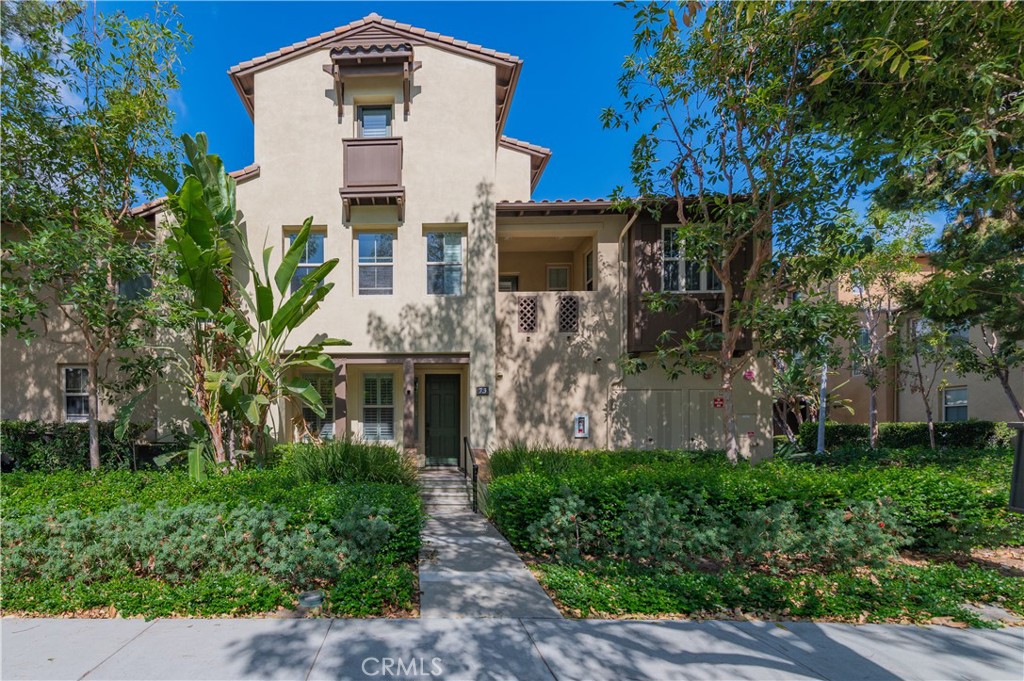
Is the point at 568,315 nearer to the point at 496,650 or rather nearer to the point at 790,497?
the point at 790,497

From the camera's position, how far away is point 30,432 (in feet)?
37.5

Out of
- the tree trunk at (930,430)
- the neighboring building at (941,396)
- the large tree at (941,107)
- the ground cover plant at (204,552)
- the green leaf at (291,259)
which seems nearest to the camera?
the ground cover plant at (204,552)

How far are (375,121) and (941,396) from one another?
23.2 metres

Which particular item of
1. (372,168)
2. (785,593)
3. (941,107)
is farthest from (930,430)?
(372,168)

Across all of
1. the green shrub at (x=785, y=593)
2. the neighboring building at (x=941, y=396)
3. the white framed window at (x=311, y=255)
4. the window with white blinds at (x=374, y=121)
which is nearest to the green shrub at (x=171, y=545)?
the green shrub at (x=785, y=593)

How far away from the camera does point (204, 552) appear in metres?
5.39

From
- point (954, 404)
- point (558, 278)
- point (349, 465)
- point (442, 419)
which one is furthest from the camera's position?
point (954, 404)

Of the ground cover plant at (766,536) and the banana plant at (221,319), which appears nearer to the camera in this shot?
the ground cover plant at (766,536)

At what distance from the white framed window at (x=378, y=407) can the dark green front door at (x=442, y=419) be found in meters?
0.94

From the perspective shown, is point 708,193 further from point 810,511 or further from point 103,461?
point 103,461

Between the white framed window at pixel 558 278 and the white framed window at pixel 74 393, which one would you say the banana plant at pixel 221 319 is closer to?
the white framed window at pixel 74 393

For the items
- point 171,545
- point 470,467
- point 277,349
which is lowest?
point 470,467

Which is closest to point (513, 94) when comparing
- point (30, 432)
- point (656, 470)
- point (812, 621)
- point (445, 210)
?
point (445, 210)

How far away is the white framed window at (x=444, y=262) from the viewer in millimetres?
11750
